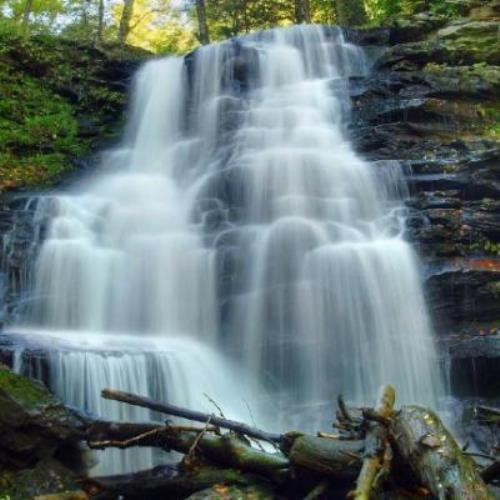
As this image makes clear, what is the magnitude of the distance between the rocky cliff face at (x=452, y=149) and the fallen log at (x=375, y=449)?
3.65m

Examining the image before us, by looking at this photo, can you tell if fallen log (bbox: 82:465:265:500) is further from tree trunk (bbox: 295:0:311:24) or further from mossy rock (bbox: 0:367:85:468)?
tree trunk (bbox: 295:0:311:24)

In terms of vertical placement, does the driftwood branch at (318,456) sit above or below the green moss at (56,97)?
below

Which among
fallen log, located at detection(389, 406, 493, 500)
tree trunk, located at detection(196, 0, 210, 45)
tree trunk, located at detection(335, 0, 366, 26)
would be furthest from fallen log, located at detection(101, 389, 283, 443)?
tree trunk, located at detection(335, 0, 366, 26)

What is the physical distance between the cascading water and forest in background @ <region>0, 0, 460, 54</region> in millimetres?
8750

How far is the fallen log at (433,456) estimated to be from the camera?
147 inches

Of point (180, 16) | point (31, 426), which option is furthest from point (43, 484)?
point (180, 16)

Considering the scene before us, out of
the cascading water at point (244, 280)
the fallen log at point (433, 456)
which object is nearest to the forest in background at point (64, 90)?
the cascading water at point (244, 280)

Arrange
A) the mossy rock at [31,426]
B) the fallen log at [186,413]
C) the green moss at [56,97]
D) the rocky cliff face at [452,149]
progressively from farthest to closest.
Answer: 1. the green moss at [56,97]
2. the rocky cliff face at [452,149]
3. the fallen log at [186,413]
4. the mossy rock at [31,426]

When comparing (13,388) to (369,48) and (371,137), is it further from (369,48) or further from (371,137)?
(369,48)

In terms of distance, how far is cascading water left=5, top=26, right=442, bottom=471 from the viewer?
7.67m

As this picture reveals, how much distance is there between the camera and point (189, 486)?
196 inches

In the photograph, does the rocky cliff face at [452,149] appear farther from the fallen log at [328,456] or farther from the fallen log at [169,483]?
the fallen log at [169,483]

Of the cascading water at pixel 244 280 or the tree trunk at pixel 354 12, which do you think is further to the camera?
the tree trunk at pixel 354 12

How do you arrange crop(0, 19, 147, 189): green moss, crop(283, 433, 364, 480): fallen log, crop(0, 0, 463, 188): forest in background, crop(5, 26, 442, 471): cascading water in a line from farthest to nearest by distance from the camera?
1. crop(0, 19, 147, 189): green moss
2. crop(0, 0, 463, 188): forest in background
3. crop(5, 26, 442, 471): cascading water
4. crop(283, 433, 364, 480): fallen log
